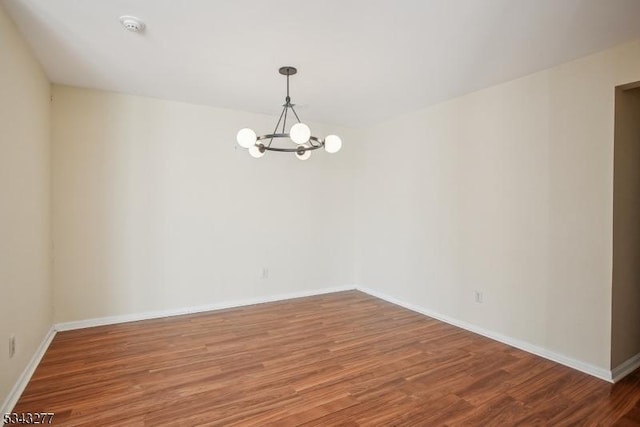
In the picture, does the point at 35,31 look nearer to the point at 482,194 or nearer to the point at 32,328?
the point at 32,328

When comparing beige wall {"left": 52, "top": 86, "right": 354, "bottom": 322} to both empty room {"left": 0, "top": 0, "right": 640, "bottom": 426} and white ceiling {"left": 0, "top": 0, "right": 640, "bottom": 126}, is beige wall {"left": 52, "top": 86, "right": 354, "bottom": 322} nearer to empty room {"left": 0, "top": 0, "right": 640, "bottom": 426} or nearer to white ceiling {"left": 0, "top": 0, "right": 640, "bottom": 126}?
empty room {"left": 0, "top": 0, "right": 640, "bottom": 426}

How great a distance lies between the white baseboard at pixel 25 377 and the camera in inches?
79.9

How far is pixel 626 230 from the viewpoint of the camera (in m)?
2.60

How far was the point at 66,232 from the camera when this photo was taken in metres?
3.37

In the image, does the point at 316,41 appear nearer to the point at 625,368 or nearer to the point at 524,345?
the point at 524,345

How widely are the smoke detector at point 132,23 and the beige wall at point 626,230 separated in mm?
3493

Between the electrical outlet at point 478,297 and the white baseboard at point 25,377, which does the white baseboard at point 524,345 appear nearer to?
the electrical outlet at point 478,297

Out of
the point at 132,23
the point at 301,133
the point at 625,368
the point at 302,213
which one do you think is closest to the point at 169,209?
the point at 302,213

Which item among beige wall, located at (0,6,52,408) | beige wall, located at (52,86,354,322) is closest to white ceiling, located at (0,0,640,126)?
beige wall, located at (0,6,52,408)

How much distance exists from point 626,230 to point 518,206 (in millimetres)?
769

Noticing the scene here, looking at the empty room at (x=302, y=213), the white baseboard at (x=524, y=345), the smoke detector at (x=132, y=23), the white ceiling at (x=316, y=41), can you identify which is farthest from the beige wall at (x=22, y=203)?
the white baseboard at (x=524, y=345)

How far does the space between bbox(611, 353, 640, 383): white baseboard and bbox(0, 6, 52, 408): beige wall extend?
4184 millimetres

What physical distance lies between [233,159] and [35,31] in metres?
2.16

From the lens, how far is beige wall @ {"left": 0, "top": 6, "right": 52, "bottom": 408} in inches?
80.0
